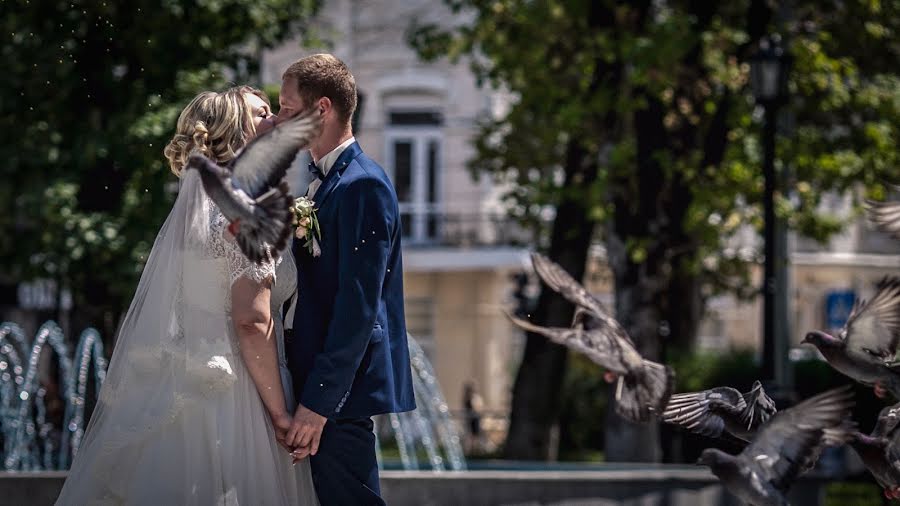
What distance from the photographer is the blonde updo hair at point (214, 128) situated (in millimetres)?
5035

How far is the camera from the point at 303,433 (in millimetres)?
4926

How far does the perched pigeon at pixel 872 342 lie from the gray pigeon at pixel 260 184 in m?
2.40

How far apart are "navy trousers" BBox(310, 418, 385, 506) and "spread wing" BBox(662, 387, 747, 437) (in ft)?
4.44

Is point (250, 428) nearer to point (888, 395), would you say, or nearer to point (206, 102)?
point (206, 102)

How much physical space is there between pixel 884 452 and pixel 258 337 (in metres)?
2.44

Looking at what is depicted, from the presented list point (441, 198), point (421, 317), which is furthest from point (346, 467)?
point (421, 317)

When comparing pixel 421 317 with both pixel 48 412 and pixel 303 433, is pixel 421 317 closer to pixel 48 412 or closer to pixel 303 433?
pixel 48 412

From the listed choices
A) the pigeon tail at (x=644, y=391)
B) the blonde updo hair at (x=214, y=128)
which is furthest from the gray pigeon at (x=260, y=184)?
the pigeon tail at (x=644, y=391)

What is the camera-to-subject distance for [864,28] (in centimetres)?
1838

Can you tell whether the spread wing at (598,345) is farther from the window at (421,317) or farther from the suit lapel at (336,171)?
the window at (421,317)

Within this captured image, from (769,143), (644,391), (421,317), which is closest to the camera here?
(644,391)

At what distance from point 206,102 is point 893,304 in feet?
8.67

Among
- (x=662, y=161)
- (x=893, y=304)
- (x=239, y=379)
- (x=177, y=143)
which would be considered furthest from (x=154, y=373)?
(x=662, y=161)

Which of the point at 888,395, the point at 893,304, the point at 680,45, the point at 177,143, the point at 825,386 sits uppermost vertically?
the point at 680,45
